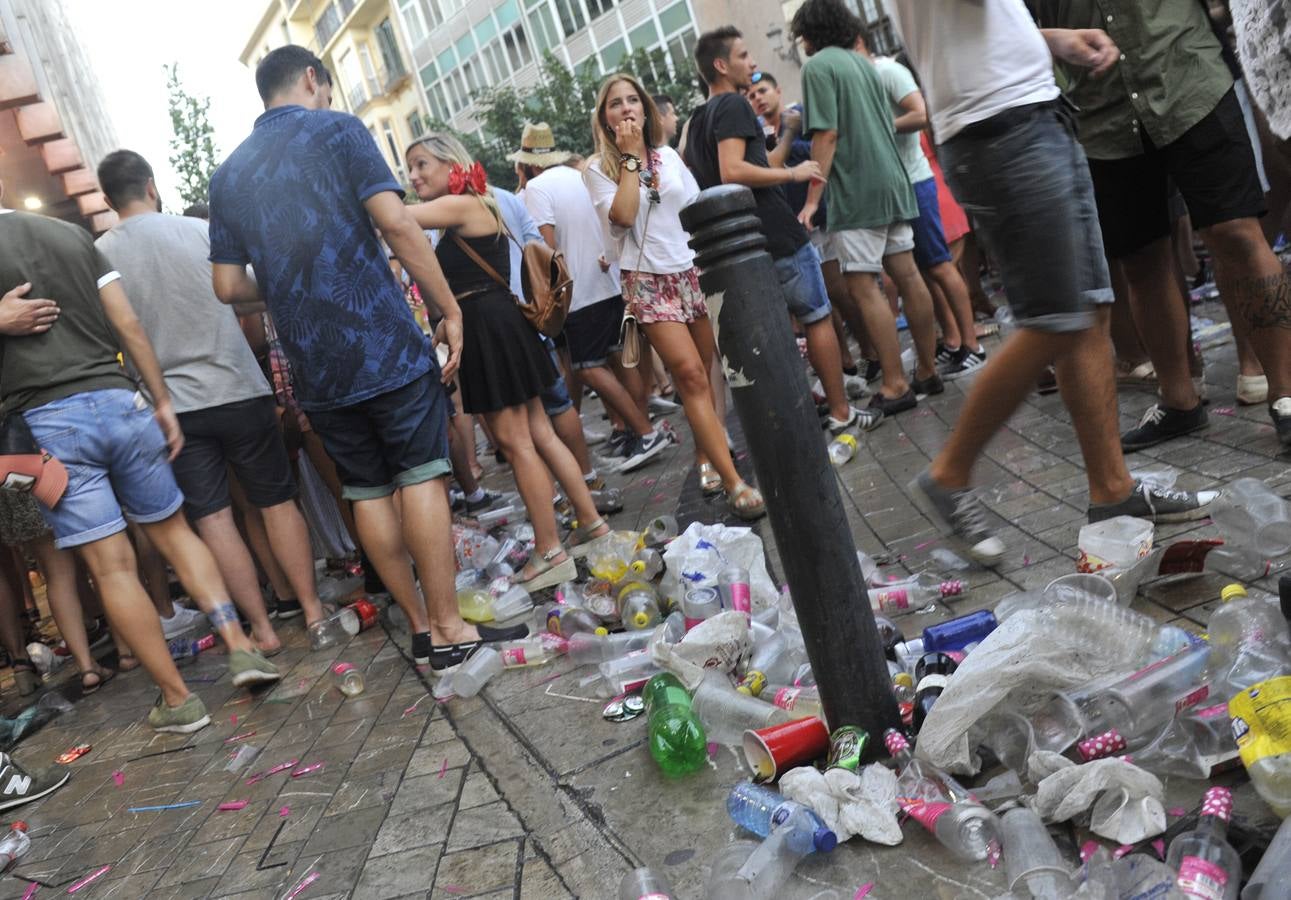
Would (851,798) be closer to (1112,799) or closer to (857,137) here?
(1112,799)

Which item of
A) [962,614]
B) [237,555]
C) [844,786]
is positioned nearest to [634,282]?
[237,555]

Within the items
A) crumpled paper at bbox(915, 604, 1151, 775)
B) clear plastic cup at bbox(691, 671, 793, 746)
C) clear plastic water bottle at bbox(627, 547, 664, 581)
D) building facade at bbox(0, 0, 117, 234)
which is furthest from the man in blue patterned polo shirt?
building facade at bbox(0, 0, 117, 234)

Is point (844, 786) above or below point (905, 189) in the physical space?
below

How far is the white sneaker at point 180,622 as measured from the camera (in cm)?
606

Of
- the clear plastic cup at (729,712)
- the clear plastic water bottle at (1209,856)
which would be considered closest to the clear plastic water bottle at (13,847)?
the clear plastic cup at (729,712)

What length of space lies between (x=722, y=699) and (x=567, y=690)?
0.76 metres

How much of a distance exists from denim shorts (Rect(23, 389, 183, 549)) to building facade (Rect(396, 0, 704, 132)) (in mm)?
28361

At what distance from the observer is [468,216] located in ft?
15.5

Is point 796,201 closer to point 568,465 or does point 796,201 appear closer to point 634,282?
point 634,282

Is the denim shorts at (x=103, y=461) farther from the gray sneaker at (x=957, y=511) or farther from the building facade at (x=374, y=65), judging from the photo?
the building facade at (x=374, y=65)

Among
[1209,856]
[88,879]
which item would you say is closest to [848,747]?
[1209,856]

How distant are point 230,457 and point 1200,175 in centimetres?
427

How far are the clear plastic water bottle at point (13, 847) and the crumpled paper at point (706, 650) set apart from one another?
219cm

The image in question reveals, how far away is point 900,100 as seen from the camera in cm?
641
